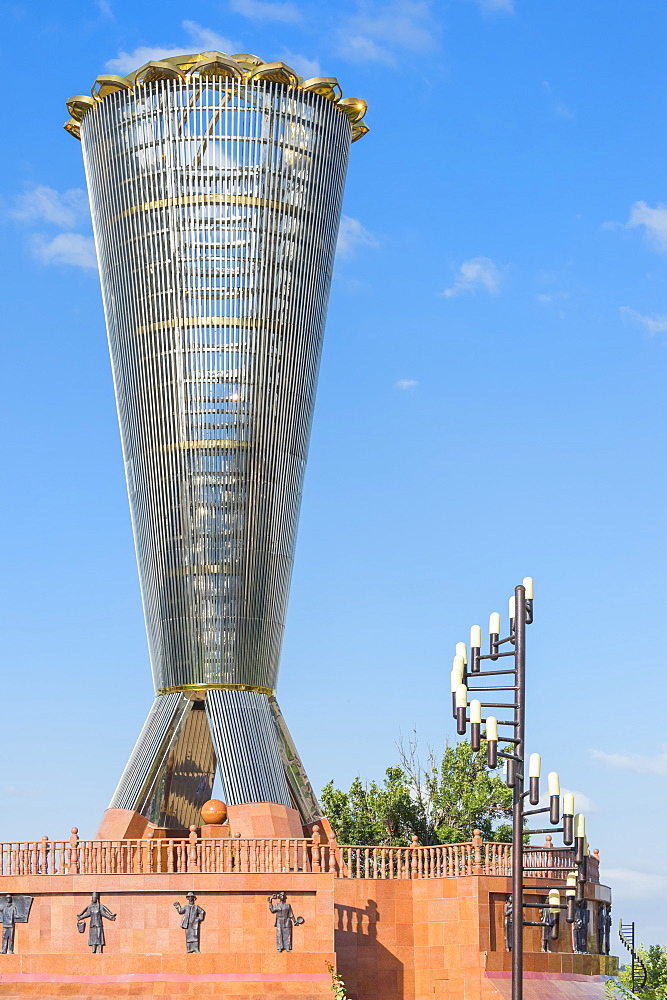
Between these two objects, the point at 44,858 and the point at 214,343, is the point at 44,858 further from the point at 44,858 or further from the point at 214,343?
the point at 214,343

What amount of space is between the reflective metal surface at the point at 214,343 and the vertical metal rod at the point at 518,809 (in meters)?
12.9

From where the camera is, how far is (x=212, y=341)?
95.2 ft

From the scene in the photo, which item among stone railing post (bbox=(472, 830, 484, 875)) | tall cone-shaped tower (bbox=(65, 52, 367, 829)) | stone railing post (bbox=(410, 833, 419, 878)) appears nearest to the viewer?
Answer: stone railing post (bbox=(472, 830, 484, 875))

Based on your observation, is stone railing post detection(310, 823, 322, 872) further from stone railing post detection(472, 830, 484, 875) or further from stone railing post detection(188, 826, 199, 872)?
stone railing post detection(472, 830, 484, 875)

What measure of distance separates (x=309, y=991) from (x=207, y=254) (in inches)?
545

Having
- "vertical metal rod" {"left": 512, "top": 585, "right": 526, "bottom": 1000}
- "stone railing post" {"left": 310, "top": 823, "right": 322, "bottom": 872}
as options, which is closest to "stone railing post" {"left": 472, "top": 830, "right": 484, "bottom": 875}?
"stone railing post" {"left": 310, "top": 823, "right": 322, "bottom": 872}

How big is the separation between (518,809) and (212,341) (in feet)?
51.9

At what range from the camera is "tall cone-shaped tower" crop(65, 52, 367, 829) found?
93.1 feet

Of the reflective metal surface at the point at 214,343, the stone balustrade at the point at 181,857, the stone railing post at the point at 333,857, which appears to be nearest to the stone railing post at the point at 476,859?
the stone balustrade at the point at 181,857

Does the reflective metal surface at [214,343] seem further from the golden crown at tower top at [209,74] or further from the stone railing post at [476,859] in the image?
the stone railing post at [476,859]

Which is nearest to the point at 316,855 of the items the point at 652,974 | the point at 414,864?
the point at 414,864

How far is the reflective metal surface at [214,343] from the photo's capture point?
2850cm

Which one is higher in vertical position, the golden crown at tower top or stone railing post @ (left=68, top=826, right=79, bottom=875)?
the golden crown at tower top

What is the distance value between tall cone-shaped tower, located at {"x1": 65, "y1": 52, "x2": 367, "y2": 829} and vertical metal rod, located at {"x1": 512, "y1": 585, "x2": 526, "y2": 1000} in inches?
504
